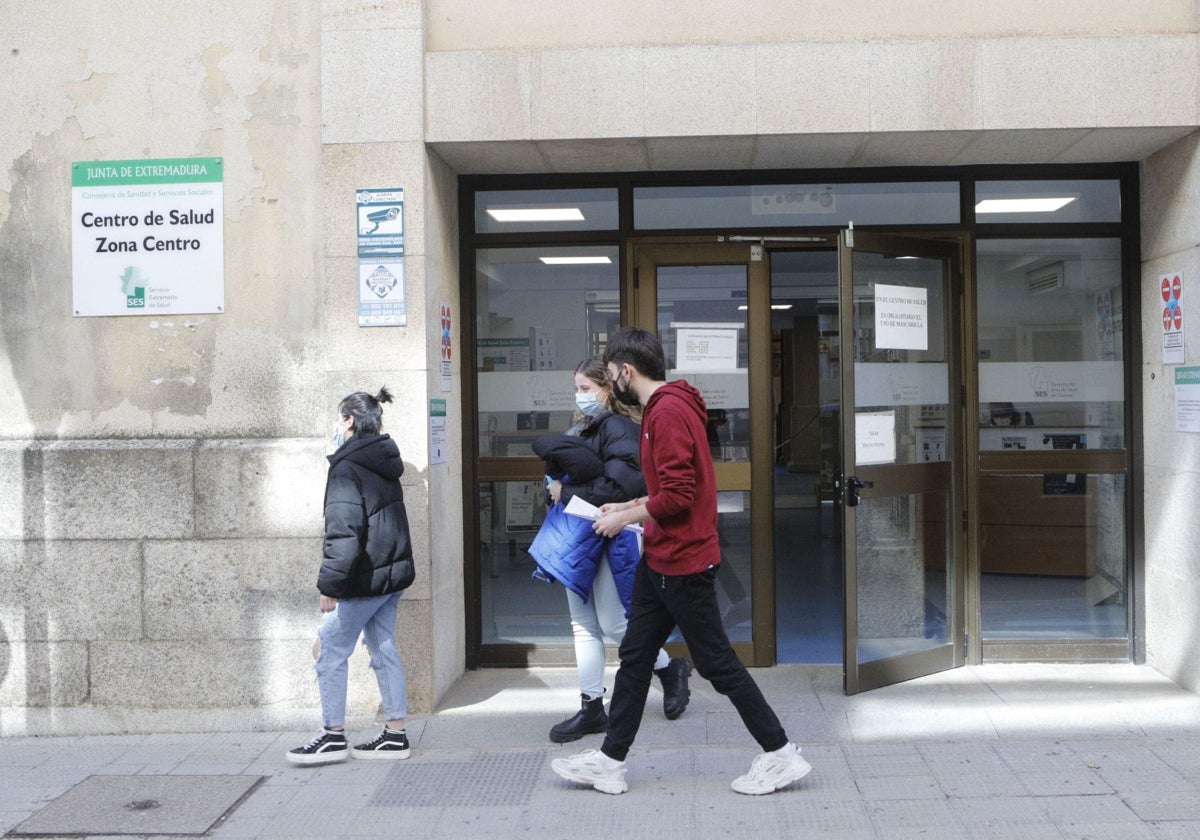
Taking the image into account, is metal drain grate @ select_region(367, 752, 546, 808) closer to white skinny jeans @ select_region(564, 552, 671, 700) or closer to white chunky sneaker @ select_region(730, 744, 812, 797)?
white skinny jeans @ select_region(564, 552, 671, 700)

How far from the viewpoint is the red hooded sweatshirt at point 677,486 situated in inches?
171

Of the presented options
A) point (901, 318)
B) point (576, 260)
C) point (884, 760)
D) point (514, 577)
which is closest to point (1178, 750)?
point (884, 760)

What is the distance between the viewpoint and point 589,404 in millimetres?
5309

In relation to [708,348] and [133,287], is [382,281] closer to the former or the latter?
[133,287]

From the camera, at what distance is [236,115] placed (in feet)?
19.3

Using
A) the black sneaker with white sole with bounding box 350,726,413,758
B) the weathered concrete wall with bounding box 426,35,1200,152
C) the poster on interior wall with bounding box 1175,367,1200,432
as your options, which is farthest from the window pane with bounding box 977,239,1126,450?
the black sneaker with white sole with bounding box 350,726,413,758

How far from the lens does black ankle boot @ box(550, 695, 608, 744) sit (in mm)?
5367

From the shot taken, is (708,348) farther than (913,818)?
Yes

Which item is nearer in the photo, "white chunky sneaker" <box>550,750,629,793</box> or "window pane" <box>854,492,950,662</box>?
"white chunky sneaker" <box>550,750,629,793</box>

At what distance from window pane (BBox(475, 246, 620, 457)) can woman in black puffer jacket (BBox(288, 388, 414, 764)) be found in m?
1.60

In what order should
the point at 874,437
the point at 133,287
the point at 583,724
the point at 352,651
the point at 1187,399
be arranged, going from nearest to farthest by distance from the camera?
the point at 352,651 < the point at 583,724 < the point at 1187,399 < the point at 133,287 < the point at 874,437

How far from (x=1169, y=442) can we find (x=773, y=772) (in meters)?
3.10

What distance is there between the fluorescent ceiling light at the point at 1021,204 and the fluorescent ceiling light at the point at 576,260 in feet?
7.29

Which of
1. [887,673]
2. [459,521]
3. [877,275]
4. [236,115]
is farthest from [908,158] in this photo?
[236,115]
